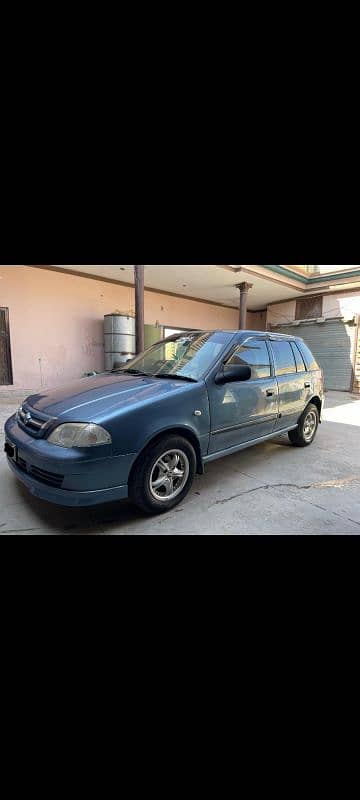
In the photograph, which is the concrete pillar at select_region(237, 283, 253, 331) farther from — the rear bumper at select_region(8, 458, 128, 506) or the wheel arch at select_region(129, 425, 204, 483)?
the rear bumper at select_region(8, 458, 128, 506)

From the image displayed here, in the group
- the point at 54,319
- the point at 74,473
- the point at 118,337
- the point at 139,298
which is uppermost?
the point at 139,298

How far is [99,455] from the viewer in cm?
230

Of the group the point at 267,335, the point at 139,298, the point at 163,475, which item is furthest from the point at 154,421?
the point at 139,298

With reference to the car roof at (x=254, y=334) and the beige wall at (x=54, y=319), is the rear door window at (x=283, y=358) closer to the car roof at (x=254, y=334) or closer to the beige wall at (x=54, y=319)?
the car roof at (x=254, y=334)

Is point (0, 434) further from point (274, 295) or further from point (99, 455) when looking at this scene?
point (274, 295)

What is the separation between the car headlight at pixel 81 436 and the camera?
230 cm

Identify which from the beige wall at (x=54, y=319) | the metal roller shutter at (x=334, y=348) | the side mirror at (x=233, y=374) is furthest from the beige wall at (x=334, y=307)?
the side mirror at (x=233, y=374)

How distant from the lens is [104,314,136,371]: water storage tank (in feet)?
28.9

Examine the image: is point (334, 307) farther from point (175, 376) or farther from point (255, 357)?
point (175, 376)

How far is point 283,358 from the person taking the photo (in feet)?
13.8

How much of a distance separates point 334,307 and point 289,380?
29.0 feet

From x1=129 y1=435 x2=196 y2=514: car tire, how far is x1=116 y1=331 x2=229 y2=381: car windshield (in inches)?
27.8
